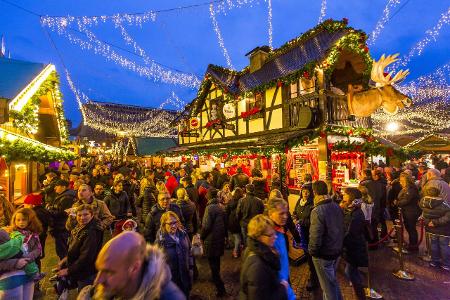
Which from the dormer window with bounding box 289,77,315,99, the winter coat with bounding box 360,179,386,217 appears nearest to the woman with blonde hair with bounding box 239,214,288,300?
→ the winter coat with bounding box 360,179,386,217

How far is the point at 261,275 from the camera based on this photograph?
2559 millimetres

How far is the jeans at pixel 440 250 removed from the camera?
568 cm

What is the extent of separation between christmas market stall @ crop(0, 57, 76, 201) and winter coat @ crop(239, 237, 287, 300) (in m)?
7.18

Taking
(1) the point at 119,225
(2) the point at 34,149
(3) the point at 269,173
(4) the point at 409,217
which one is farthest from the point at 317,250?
(3) the point at 269,173

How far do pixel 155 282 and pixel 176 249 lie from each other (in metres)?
1.83

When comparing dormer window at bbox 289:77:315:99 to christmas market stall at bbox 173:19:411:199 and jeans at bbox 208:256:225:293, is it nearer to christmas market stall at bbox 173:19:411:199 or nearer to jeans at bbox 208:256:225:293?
christmas market stall at bbox 173:19:411:199

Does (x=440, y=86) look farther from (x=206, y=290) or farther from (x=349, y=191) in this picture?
(x=206, y=290)

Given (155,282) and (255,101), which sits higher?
(255,101)

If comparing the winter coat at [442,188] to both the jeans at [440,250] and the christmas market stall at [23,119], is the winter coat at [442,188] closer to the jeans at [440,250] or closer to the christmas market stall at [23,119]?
the jeans at [440,250]

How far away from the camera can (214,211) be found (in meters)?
4.91

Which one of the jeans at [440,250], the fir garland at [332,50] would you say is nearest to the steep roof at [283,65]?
the fir garland at [332,50]

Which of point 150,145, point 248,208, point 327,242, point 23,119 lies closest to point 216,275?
point 248,208

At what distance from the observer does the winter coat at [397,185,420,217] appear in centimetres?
641

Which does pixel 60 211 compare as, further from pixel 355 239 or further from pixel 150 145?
pixel 150 145
